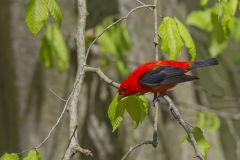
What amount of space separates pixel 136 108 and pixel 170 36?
26cm

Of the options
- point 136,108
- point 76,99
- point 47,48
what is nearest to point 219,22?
point 136,108

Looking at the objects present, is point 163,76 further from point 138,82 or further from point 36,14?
point 36,14

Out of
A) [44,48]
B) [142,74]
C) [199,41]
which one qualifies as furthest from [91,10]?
[142,74]

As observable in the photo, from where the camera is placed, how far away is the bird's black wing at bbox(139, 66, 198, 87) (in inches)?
74.2

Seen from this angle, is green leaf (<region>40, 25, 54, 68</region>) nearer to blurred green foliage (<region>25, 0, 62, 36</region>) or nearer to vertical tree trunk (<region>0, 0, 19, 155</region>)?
vertical tree trunk (<region>0, 0, 19, 155</region>)

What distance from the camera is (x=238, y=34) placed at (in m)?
3.00

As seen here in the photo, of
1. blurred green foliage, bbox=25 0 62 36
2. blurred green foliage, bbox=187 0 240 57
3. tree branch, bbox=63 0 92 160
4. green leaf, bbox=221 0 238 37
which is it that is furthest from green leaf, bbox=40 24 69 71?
green leaf, bbox=221 0 238 37

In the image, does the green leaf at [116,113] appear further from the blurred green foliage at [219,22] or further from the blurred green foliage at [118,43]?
the blurred green foliage at [118,43]

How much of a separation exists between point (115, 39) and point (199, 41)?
1.14m

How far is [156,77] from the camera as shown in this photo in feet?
6.26

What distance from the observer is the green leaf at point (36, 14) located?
5.54 ft

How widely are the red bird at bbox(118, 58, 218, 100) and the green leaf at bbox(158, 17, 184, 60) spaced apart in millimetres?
108

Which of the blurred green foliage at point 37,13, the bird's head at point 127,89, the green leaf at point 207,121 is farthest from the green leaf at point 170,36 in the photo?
the green leaf at point 207,121

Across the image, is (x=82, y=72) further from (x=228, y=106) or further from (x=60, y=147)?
(x=228, y=106)
